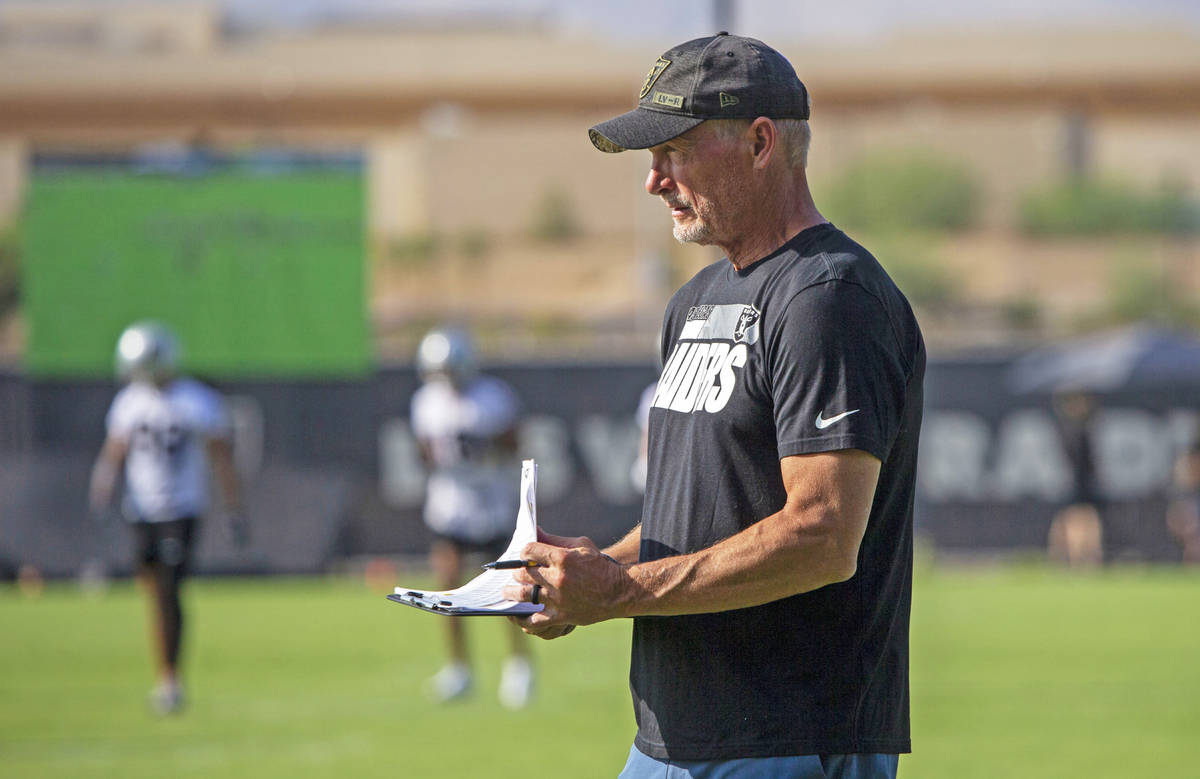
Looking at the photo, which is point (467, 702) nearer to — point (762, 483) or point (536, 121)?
point (762, 483)

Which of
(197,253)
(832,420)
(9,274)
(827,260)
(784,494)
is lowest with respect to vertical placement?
(9,274)

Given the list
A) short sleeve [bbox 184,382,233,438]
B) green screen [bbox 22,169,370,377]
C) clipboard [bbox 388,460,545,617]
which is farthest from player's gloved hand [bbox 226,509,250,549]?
clipboard [bbox 388,460,545,617]

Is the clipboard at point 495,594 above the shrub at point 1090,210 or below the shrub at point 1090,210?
above

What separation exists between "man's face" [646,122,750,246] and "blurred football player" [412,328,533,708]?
8.72 m

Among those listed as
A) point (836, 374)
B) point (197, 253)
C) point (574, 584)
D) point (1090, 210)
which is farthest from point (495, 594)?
point (1090, 210)

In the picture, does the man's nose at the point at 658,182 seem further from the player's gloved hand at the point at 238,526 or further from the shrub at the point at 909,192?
the shrub at the point at 909,192

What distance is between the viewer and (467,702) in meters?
11.8

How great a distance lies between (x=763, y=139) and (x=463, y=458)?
381 inches

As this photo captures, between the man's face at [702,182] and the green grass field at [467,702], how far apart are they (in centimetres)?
586

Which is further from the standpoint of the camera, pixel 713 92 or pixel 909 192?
pixel 909 192

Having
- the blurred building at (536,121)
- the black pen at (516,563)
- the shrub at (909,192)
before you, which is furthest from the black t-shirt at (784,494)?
the shrub at (909,192)

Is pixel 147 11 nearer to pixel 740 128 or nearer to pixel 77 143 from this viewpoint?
pixel 77 143

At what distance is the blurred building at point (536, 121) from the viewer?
54.3m

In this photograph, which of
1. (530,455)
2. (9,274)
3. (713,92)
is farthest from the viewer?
(9,274)
